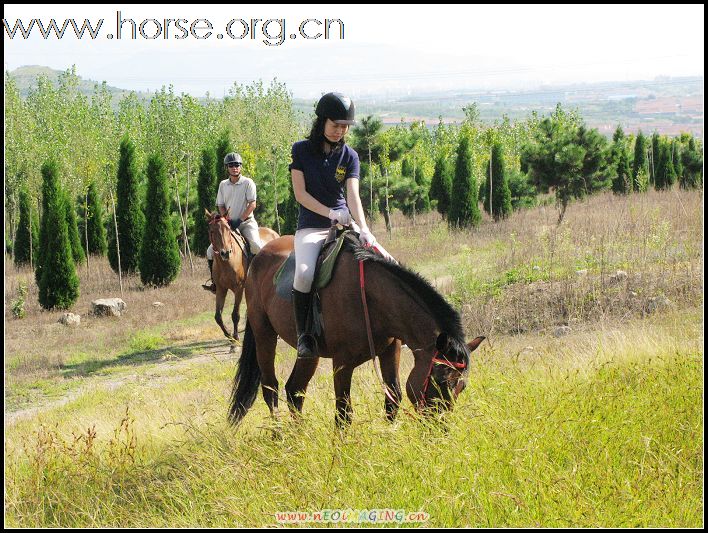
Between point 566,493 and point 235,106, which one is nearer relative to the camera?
point 566,493

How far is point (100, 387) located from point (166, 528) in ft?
23.7

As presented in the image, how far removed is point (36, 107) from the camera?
151ft

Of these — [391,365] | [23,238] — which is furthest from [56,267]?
[391,365]

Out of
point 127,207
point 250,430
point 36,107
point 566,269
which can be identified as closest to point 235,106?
point 36,107

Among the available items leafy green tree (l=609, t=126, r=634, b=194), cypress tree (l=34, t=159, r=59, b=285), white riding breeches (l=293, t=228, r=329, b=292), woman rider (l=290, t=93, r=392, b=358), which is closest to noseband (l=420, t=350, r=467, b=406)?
woman rider (l=290, t=93, r=392, b=358)

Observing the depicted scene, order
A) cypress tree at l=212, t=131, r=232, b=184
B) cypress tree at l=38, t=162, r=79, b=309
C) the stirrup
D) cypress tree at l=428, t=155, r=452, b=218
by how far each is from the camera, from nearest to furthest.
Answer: the stirrup
cypress tree at l=38, t=162, r=79, b=309
cypress tree at l=212, t=131, r=232, b=184
cypress tree at l=428, t=155, r=452, b=218

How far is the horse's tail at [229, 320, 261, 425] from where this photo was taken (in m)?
6.51

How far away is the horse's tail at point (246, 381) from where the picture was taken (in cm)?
651

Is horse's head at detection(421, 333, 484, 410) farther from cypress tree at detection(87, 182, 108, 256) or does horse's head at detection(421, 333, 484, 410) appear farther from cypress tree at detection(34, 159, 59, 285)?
cypress tree at detection(87, 182, 108, 256)

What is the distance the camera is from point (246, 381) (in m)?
6.71

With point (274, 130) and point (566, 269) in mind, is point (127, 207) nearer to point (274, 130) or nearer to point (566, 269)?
point (566, 269)

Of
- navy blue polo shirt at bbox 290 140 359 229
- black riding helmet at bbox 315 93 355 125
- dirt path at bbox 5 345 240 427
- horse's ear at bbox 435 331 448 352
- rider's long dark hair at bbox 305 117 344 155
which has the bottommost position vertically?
dirt path at bbox 5 345 240 427

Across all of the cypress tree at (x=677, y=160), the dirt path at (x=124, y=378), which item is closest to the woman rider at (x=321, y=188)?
the dirt path at (x=124, y=378)

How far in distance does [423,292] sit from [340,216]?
94cm
